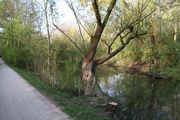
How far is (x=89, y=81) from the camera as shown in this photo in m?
16.0

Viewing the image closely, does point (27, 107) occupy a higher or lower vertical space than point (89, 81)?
lower

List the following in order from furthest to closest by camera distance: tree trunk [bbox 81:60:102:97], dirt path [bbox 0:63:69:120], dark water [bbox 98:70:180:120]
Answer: tree trunk [bbox 81:60:102:97]
dark water [bbox 98:70:180:120]
dirt path [bbox 0:63:69:120]

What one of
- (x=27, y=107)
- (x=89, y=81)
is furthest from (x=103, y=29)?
(x=27, y=107)

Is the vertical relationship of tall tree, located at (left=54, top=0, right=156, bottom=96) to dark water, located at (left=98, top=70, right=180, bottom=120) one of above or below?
above

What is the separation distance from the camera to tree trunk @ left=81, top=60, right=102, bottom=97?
15.9m

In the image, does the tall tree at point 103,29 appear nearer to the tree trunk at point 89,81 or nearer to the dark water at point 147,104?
the tree trunk at point 89,81

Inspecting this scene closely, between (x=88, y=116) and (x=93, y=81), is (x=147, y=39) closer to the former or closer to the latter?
(x=93, y=81)

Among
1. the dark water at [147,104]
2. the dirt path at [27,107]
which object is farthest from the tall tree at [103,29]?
the dirt path at [27,107]

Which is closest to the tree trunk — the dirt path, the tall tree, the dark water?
the tall tree

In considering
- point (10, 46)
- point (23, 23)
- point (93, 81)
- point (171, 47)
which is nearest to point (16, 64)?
point (10, 46)

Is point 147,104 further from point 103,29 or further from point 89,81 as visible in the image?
point 103,29

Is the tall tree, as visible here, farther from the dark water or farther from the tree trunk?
the dark water

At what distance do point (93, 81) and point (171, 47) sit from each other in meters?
18.8

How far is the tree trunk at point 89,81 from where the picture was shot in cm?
1590
